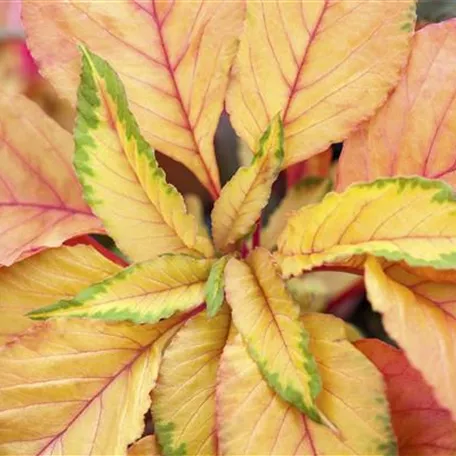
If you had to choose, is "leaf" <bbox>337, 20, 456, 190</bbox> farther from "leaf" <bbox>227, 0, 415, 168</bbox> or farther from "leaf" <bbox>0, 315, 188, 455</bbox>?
"leaf" <bbox>0, 315, 188, 455</bbox>

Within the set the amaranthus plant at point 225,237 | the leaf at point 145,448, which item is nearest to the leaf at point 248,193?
the amaranthus plant at point 225,237

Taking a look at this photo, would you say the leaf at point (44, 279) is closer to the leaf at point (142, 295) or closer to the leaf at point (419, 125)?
the leaf at point (142, 295)

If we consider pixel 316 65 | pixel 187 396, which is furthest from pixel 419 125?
pixel 187 396

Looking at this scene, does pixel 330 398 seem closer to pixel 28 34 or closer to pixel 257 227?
pixel 257 227

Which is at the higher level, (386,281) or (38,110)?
(38,110)

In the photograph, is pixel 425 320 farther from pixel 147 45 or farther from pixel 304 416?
pixel 147 45

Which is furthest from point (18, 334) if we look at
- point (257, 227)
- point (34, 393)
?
point (257, 227)
